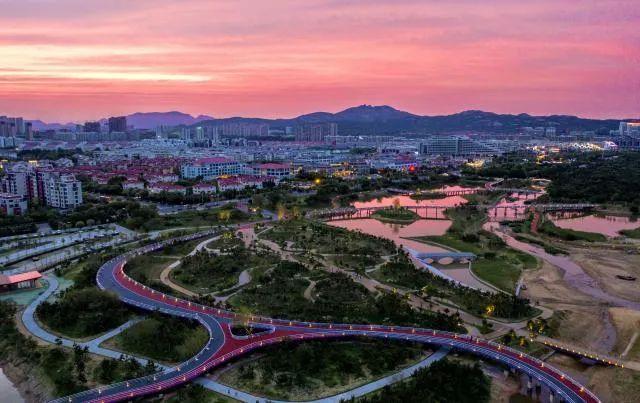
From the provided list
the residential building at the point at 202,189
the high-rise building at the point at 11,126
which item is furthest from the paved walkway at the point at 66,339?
the high-rise building at the point at 11,126

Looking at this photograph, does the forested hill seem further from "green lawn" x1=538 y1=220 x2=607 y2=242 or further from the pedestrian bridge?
the pedestrian bridge

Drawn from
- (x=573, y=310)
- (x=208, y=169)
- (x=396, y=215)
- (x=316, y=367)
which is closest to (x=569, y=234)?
(x=396, y=215)

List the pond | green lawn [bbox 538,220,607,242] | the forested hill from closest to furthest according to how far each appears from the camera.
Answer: green lawn [bbox 538,220,607,242]
the pond
the forested hill

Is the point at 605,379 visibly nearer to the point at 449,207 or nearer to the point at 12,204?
the point at 449,207

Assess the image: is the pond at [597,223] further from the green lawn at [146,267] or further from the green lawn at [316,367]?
the green lawn at [146,267]

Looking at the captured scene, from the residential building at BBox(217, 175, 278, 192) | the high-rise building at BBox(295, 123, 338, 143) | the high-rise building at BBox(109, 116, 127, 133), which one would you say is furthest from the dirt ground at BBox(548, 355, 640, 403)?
the high-rise building at BBox(109, 116, 127, 133)

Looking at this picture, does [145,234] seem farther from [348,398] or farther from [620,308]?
[620,308]
